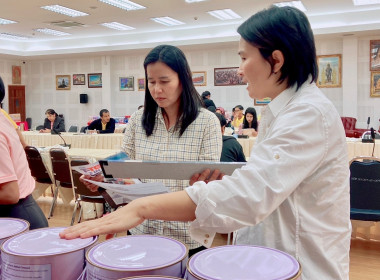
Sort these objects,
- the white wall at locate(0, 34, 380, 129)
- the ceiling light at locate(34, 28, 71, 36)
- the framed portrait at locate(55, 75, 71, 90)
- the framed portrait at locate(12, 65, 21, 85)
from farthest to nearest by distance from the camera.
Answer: the framed portrait at locate(12, 65, 21, 85)
the framed portrait at locate(55, 75, 71, 90)
the ceiling light at locate(34, 28, 71, 36)
the white wall at locate(0, 34, 380, 129)

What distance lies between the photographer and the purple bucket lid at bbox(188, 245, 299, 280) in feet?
2.31

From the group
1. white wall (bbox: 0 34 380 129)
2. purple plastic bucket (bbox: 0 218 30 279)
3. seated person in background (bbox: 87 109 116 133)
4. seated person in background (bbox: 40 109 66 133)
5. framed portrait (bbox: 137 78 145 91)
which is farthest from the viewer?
framed portrait (bbox: 137 78 145 91)

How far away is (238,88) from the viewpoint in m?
12.8

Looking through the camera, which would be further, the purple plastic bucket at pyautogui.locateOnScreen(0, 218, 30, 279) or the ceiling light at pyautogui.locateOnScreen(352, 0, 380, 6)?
the ceiling light at pyautogui.locateOnScreen(352, 0, 380, 6)

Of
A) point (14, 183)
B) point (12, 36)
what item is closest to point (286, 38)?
point (14, 183)

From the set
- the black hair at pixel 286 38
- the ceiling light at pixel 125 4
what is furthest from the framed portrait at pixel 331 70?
the black hair at pixel 286 38

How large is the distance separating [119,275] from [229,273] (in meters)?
0.19

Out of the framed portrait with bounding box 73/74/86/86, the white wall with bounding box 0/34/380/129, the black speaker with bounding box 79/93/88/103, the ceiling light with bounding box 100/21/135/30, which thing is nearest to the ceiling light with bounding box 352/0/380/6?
the white wall with bounding box 0/34/380/129

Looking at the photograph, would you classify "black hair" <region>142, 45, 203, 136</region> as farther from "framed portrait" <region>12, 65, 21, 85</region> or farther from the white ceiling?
"framed portrait" <region>12, 65, 21, 85</region>

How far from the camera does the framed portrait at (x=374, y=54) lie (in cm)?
1098

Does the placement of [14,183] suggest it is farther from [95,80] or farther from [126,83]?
[95,80]

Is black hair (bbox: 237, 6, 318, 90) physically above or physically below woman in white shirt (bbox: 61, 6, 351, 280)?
above

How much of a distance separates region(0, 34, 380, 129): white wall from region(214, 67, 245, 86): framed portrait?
12 cm

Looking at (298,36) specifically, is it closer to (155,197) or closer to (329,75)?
(155,197)
